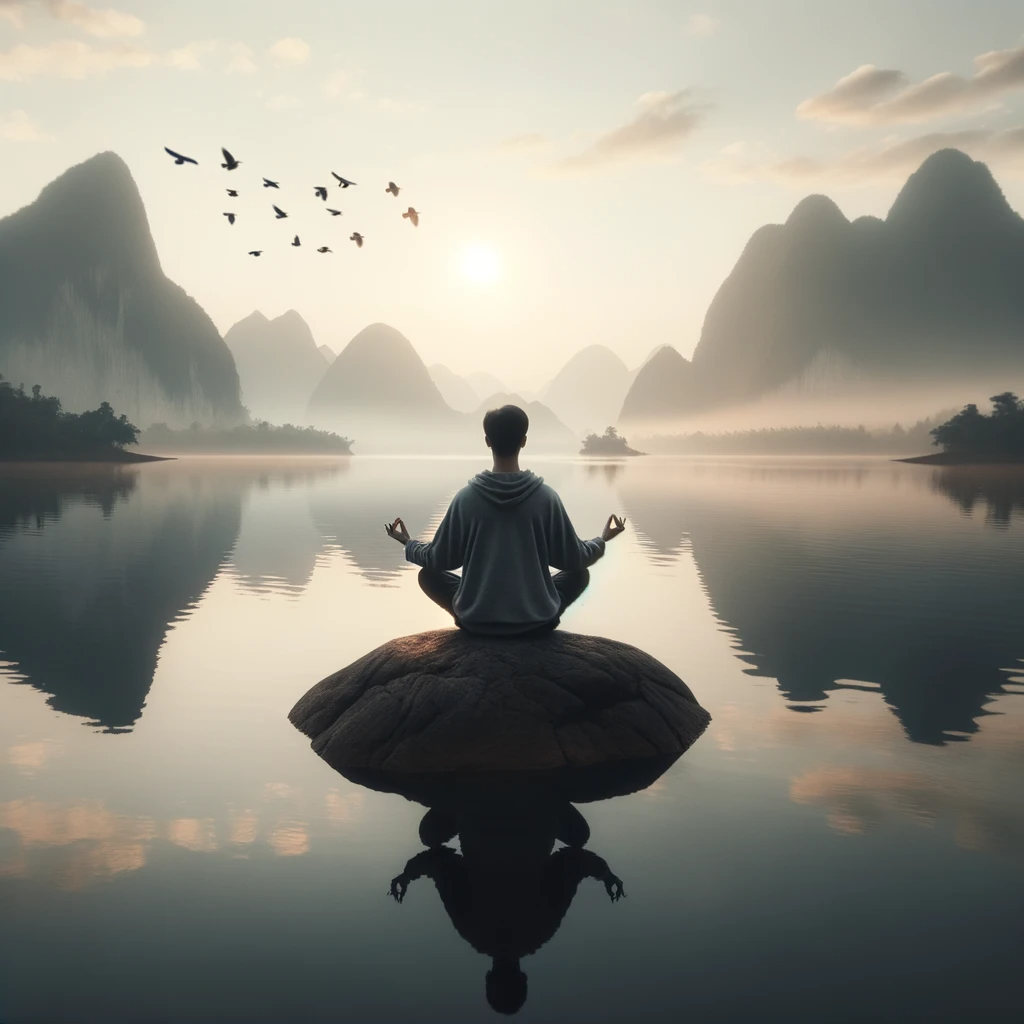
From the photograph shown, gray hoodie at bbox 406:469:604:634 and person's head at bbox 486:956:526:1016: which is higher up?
gray hoodie at bbox 406:469:604:634

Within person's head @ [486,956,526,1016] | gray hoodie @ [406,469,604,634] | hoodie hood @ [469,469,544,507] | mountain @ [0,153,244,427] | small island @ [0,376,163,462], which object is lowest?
→ small island @ [0,376,163,462]

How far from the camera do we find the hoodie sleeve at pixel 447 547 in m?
6.02

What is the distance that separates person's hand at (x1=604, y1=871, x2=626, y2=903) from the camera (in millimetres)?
4027

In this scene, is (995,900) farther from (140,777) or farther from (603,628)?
(603,628)

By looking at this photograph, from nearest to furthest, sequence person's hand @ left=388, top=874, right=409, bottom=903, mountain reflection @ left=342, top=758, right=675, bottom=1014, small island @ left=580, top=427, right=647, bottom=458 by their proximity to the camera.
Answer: mountain reflection @ left=342, top=758, right=675, bottom=1014, person's hand @ left=388, top=874, right=409, bottom=903, small island @ left=580, top=427, right=647, bottom=458

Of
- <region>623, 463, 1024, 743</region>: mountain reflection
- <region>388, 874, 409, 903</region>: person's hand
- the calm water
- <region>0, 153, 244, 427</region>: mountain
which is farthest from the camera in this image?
<region>0, 153, 244, 427</region>: mountain

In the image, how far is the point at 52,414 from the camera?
77.5m

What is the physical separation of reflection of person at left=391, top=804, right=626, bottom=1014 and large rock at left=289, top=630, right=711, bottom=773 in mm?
729

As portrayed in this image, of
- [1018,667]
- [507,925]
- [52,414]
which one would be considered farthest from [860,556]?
[52,414]

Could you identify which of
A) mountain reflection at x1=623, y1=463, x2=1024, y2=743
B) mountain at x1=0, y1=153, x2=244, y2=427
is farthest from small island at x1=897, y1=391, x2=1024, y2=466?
mountain at x1=0, y1=153, x2=244, y2=427

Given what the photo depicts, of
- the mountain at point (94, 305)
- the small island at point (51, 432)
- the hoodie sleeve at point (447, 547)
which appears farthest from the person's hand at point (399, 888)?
the mountain at point (94, 305)

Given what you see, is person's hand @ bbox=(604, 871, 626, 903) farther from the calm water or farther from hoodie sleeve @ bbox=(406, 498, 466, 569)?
hoodie sleeve @ bbox=(406, 498, 466, 569)

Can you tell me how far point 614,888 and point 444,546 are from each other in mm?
2739

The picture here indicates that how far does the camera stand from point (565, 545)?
6.03 m
